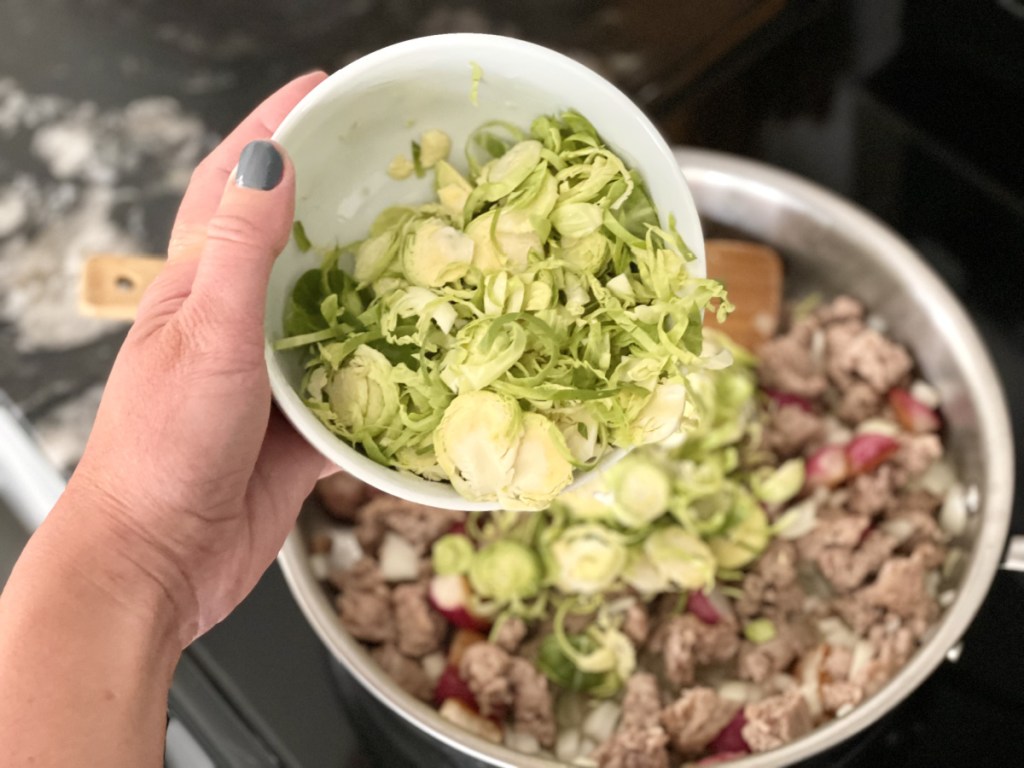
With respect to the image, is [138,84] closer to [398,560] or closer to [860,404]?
[398,560]

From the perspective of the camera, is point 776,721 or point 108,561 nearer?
point 108,561

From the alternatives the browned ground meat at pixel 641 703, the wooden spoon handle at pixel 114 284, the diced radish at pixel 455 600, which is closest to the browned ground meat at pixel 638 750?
the browned ground meat at pixel 641 703

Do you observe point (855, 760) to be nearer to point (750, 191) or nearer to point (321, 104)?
point (750, 191)

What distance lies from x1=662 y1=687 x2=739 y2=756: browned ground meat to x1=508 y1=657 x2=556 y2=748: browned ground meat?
138 millimetres

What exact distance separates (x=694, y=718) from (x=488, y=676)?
24 centimetres

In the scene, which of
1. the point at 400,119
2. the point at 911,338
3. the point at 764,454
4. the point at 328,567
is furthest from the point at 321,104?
the point at 911,338

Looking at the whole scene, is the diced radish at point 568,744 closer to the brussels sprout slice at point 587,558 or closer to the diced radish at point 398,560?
the brussels sprout slice at point 587,558

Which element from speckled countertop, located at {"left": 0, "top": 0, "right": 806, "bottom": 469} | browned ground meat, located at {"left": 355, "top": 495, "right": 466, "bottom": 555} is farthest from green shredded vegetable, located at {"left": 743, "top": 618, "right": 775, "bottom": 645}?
speckled countertop, located at {"left": 0, "top": 0, "right": 806, "bottom": 469}

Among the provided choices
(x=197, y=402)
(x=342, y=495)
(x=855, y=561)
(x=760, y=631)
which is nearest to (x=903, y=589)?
(x=855, y=561)

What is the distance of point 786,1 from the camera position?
5.26 ft

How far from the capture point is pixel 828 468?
1.24m

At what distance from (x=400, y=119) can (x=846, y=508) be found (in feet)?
2.61

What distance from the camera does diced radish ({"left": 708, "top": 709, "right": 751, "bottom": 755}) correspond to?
1060mm

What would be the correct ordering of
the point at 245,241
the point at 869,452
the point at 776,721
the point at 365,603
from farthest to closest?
the point at 869,452
the point at 365,603
the point at 776,721
the point at 245,241
